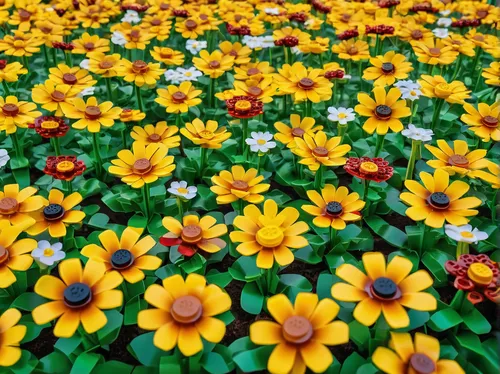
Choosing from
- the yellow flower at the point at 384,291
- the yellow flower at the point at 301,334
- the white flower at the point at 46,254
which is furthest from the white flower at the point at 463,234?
the white flower at the point at 46,254

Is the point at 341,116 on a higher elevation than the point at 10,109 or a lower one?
lower

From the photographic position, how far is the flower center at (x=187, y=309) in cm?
100

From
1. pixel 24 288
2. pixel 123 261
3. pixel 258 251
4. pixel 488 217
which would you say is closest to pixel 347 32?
pixel 488 217

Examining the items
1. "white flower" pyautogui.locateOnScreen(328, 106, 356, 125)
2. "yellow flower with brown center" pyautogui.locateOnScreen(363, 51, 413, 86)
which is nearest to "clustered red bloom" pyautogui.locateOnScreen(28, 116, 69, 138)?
"white flower" pyautogui.locateOnScreen(328, 106, 356, 125)

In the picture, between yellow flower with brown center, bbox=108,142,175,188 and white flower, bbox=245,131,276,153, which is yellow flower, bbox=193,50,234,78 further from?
yellow flower with brown center, bbox=108,142,175,188

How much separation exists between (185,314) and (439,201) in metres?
0.75

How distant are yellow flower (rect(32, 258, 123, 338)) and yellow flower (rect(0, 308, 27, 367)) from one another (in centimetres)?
6

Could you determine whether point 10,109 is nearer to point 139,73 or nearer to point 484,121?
point 139,73

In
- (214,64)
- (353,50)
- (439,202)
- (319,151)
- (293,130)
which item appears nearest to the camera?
(439,202)

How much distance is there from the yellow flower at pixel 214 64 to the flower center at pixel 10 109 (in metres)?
Answer: 0.75

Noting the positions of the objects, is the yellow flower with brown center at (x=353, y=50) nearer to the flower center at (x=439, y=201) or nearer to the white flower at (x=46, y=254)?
the flower center at (x=439, y=201)

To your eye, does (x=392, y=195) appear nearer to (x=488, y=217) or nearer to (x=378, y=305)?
(x=488, y=217)

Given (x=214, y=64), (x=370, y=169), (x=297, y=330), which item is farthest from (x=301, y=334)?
(x=214, y=64)

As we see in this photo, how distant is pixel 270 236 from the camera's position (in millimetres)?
1188
